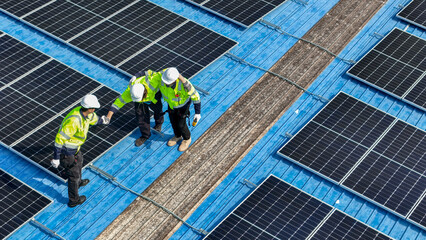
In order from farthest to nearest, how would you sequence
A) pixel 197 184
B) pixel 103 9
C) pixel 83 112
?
pixel 103 9
pixel 197 184
pixel 83 112

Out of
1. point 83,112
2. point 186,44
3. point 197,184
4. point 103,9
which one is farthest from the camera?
point 103,9

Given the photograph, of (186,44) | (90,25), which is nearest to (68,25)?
(90,25)

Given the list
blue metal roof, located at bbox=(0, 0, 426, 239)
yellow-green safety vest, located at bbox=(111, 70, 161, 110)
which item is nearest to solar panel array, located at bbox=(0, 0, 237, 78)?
blue metal roof, located at bbox=(0, 0, 426, 239)

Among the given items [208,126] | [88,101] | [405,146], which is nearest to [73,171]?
[88,101]

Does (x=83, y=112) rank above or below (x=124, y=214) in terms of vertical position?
above

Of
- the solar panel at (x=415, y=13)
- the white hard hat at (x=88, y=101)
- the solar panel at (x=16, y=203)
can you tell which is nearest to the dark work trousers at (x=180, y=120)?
the white hard hat at (x=88, y=101)

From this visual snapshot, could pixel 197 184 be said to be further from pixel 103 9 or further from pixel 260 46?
pixel 103 9

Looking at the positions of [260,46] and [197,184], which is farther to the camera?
[260,46]

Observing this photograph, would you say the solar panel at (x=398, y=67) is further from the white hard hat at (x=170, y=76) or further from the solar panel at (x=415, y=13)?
the white hard hat at (x=170, y=76)
